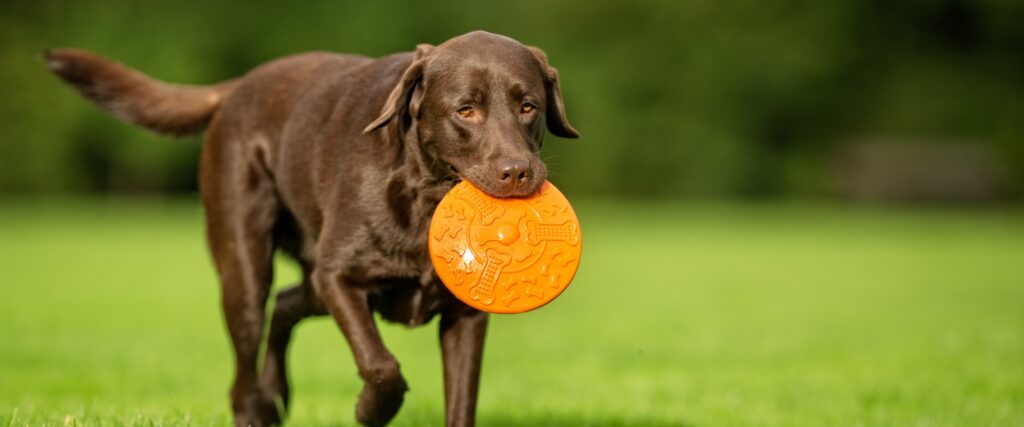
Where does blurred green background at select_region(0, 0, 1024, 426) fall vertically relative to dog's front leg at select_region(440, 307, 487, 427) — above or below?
below

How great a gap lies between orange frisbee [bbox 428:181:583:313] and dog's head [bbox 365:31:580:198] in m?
0.06

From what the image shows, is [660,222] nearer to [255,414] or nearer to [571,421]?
[571,421]

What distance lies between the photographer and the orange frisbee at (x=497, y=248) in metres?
4.18

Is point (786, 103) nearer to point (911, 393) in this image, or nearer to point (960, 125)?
point (960, 125)

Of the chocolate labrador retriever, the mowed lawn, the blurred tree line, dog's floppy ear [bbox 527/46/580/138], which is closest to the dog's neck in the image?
the chocolate labrador retriever

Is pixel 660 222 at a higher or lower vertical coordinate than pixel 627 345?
lower

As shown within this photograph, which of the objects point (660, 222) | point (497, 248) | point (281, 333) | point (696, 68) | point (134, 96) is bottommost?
point (660, 222)

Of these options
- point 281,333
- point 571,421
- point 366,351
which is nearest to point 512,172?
point 366,351

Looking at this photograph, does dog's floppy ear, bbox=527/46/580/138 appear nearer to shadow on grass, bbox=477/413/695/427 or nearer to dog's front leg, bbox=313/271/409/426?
dog's front leg, bbox=313/271/409/426

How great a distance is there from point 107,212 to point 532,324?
25.7m

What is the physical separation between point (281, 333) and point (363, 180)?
56.2 inches

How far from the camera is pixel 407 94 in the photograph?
454cm

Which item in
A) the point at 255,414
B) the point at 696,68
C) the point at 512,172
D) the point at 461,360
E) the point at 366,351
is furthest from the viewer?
the point at 696,68

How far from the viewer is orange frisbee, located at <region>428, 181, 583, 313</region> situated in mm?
4180
